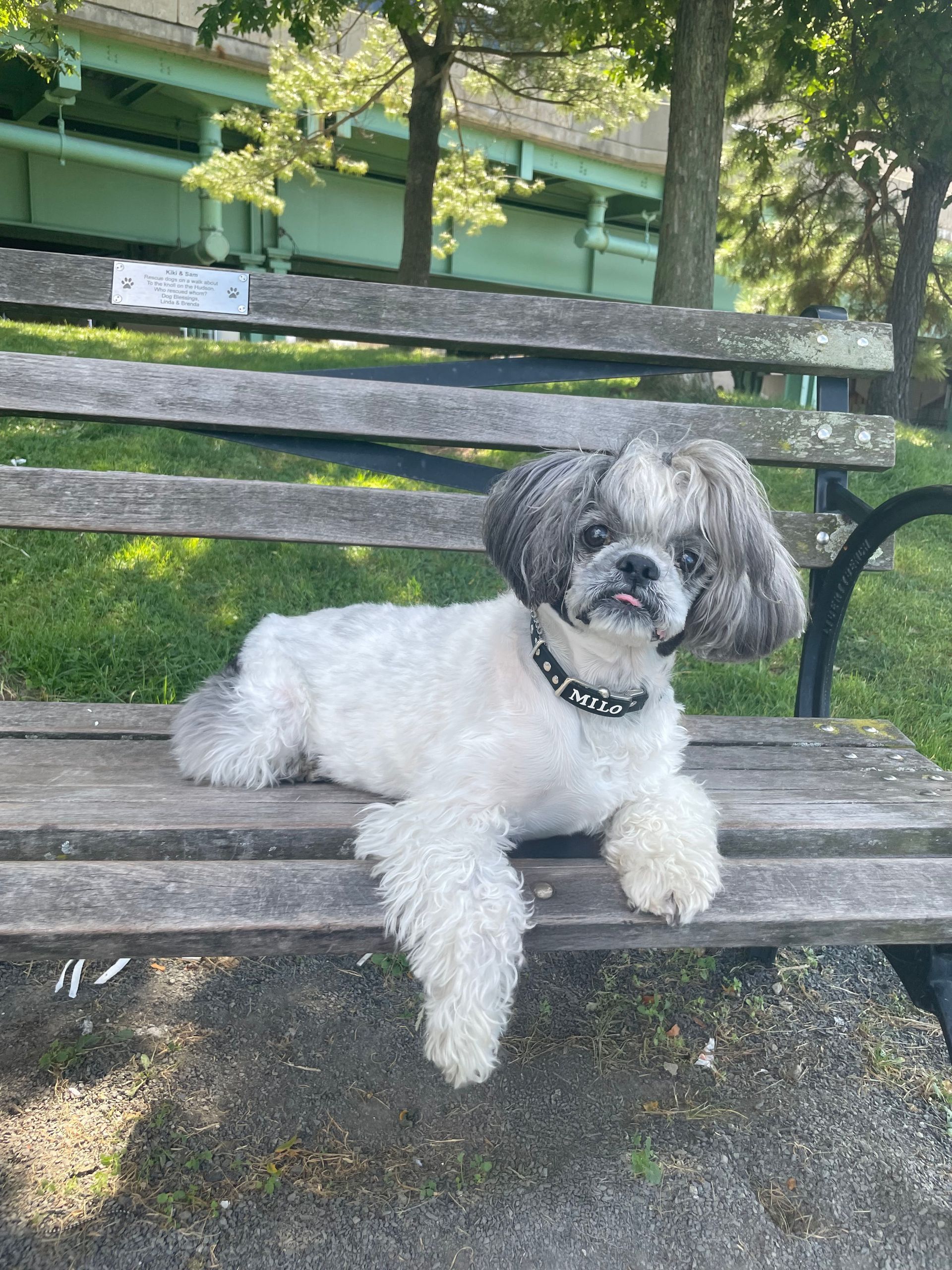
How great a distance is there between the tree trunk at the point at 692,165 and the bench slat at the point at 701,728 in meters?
4.17

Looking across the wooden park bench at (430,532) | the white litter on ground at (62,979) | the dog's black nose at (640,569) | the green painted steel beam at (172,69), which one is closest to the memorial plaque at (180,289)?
the wooden park bench at (430,532)

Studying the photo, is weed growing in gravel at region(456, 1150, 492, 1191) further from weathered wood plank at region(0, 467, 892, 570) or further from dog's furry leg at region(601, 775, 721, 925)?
weathered wood plank at region(0, 467, 892, 570)

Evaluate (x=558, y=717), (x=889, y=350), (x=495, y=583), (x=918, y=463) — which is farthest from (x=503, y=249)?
(x=558, y=717)

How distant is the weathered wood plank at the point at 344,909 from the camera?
1.44 meters

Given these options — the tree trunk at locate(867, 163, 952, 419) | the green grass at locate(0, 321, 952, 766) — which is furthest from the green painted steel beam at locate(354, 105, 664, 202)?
the green grass at locate(0, 321, 952, 766)

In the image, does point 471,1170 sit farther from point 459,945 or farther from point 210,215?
point 210,215

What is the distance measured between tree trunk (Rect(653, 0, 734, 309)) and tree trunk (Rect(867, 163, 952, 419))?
3.17 metres

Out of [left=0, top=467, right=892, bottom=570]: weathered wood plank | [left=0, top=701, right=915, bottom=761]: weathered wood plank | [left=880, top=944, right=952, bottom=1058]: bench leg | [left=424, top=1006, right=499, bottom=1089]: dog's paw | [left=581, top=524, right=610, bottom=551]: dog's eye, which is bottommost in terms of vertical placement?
[left=424, top=1006, right=499, bottom=1089]: dog's paw

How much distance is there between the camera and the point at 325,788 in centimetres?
227

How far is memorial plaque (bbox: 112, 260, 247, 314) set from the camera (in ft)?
8.31

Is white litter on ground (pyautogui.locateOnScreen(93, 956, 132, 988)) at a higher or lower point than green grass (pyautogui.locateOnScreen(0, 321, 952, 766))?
lower

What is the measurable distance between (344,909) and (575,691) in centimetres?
64

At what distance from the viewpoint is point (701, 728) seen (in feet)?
8.52

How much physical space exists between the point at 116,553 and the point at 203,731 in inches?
88.6
